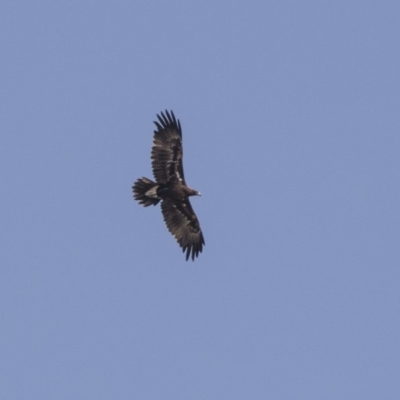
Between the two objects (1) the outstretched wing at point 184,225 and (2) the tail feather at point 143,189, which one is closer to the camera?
(2) the tail feather at point 143,189

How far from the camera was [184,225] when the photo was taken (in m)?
52.8

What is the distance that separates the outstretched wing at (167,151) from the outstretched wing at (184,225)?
1.44m

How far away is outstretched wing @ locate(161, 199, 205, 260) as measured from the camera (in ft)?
171

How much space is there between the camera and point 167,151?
50.9 m

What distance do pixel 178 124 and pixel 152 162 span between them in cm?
166

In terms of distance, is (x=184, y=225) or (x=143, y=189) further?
(x=184, y=225)

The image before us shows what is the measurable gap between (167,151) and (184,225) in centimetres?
337

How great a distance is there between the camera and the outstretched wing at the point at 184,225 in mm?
52156

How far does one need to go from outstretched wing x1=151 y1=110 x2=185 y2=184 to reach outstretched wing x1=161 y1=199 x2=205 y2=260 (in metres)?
1.44

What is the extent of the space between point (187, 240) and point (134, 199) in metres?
3.40

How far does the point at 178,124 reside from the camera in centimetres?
5103

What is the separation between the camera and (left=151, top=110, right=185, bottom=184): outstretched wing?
166 feet

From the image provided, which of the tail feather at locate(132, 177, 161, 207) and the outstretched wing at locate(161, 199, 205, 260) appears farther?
the outstretched wing at locate(161, 199, 205, 260)
